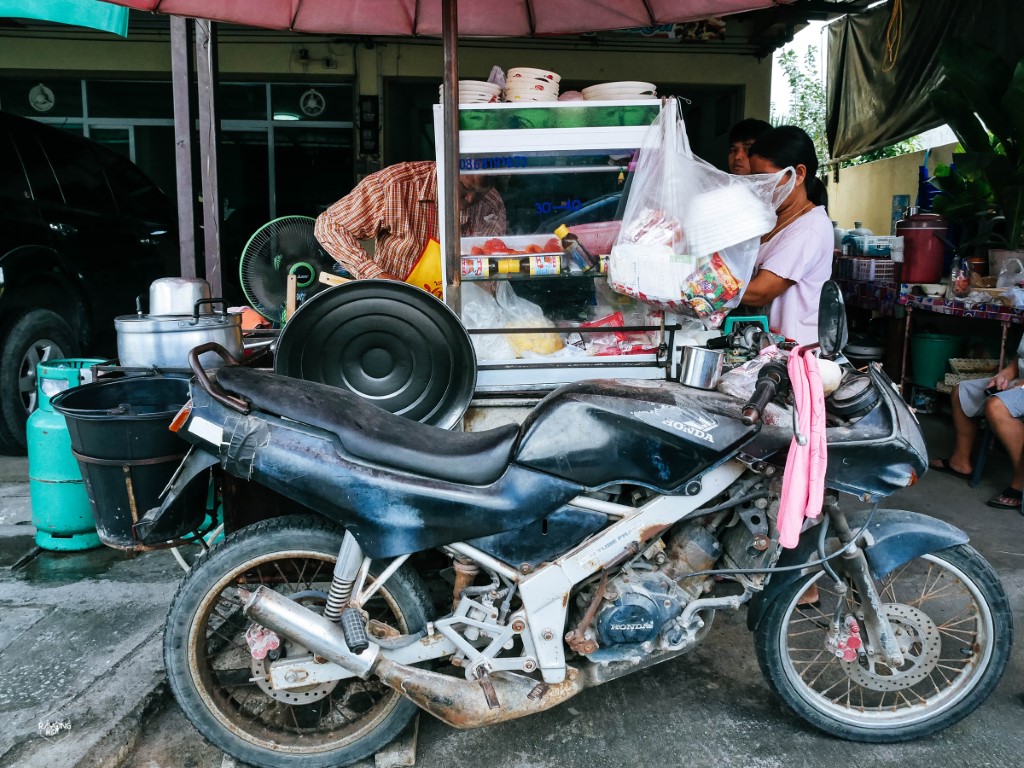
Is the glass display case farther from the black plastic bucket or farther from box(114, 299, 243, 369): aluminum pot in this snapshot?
the black plastic bucket

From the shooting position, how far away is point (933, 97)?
6.16 m

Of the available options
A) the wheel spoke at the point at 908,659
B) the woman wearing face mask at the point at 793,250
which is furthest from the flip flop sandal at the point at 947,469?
the wheel spoke at the point at 908,659

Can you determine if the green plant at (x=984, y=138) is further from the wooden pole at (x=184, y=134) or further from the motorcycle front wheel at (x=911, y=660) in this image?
the wooden pole at (x=184, y=134)

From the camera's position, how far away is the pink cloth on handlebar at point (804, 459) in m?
2.19

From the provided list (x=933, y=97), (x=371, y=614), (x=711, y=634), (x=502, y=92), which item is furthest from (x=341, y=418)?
(x=933, y=97)

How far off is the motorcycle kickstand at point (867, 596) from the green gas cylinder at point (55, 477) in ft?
10.3

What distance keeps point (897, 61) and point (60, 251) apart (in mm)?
6812

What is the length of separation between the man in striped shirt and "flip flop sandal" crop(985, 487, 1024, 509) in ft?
10.4

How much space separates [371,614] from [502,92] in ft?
8.02

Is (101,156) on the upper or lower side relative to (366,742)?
upper

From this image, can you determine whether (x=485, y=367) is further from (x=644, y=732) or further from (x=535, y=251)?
(x=644, y=732)

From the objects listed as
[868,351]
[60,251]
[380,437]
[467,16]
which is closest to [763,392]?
[380,437]

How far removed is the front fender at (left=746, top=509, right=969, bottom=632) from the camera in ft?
8.15

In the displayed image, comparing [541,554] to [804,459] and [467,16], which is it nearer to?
[804,459]
